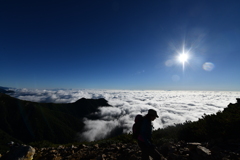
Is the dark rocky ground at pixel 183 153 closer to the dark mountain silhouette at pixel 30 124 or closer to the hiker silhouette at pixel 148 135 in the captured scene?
the hiker silhouette at pixel 148 135

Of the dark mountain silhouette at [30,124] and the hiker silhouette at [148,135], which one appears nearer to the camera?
the hiker silhouette at [148,135]

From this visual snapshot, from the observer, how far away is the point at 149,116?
3.62 meters

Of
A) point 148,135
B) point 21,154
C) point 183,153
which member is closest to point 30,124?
point 21,154

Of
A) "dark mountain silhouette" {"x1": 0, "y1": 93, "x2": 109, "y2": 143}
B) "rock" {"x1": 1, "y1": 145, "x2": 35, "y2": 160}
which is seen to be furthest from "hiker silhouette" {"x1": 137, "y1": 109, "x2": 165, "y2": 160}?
"dark mountain silhouette" {"x1": 0, "y1": 93, "x2": 109, "y2": 143}

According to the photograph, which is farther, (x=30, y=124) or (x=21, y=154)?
(x=30, y=124)

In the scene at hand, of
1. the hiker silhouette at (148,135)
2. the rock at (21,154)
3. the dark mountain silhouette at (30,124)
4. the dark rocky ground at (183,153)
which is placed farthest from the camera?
the dark mountain silhouette at (30,124)

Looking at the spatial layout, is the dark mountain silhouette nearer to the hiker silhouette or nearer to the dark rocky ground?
the dark rocky ground

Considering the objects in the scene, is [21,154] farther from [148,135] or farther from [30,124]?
[30,124]

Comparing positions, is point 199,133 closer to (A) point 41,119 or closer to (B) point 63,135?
(B) point 63,135

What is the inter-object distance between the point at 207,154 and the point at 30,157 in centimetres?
734

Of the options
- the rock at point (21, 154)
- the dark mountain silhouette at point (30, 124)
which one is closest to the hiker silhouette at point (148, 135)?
the rock at point (21, 154)

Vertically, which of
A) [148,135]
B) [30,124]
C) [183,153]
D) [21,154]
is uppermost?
[148,135]

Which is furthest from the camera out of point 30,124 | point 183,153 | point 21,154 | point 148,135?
point 30,124

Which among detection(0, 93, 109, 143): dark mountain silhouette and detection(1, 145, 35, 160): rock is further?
detection(0, 93, 109, 143): dark mountain silhouette
